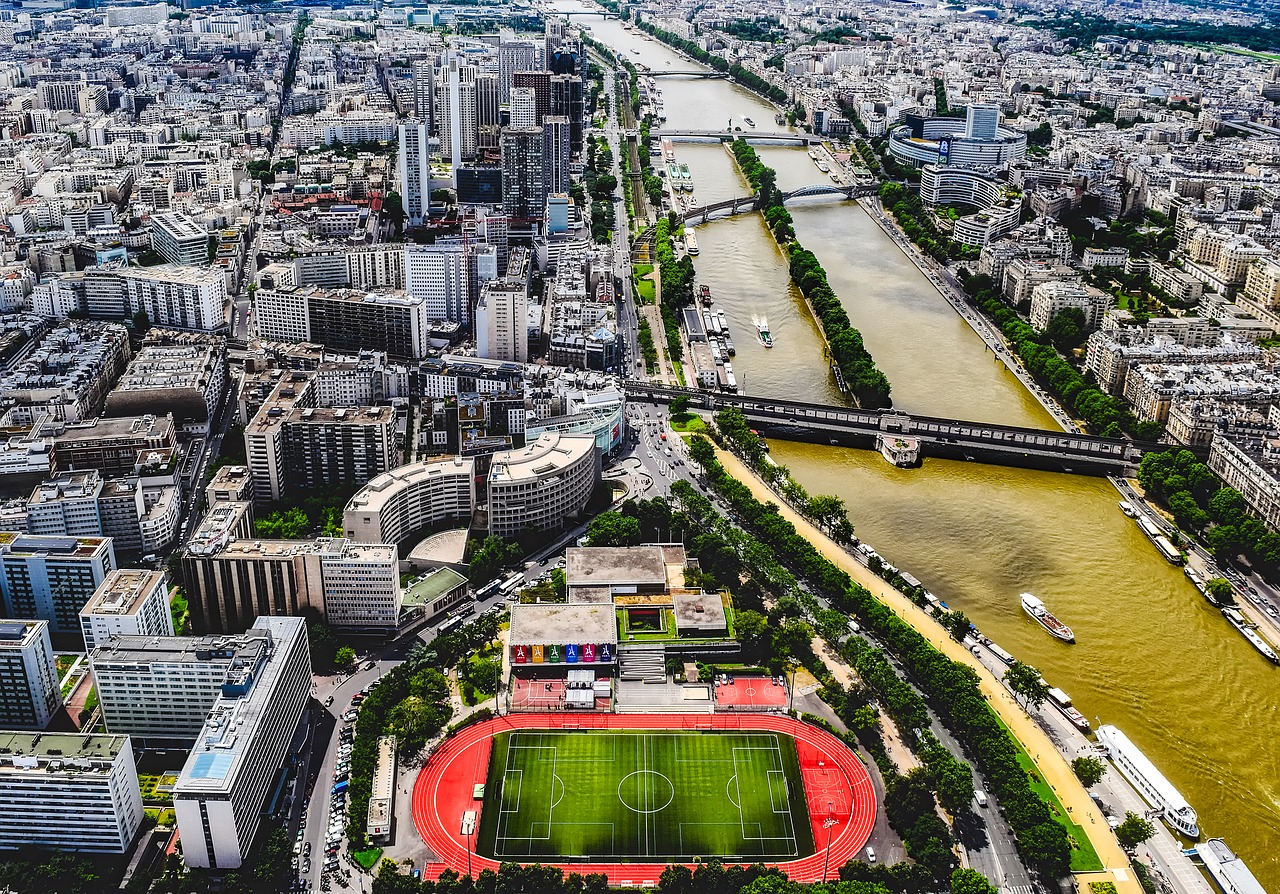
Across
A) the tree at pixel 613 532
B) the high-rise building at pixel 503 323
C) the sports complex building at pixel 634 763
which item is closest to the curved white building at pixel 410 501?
the tree at pixel 613 532

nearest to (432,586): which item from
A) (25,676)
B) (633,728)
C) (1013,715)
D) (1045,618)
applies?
(633,728)

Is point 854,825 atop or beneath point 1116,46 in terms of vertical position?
beneath

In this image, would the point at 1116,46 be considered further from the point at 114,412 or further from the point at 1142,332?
the point at 114,412

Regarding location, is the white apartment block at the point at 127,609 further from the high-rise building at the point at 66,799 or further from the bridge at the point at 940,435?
the bridge at the point at 940,435

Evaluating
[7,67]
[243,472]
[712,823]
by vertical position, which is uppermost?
[7,67]

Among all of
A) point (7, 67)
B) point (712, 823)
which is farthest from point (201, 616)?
point (7, 67)

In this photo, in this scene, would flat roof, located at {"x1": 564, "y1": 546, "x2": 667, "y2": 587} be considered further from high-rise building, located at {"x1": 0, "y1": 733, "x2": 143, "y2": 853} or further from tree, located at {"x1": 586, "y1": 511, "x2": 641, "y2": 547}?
high-rise building, located at {"x1": 0, "y1": 733, "x2": 143, "y2": 853}
